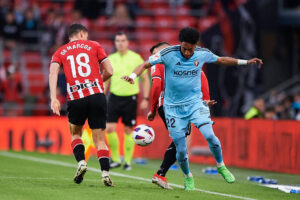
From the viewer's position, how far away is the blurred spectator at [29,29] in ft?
71.3

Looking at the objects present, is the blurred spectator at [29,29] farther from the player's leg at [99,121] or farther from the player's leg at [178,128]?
the player's leg at [178,128]

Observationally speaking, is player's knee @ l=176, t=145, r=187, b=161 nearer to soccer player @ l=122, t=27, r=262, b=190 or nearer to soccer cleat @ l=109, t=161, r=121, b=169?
soccer player @ l=122, t=27, r=262, b=190

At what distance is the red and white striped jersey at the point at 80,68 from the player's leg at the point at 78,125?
9 cm

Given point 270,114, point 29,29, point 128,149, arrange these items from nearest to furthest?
point 128,149
point 270,114
point 29,29

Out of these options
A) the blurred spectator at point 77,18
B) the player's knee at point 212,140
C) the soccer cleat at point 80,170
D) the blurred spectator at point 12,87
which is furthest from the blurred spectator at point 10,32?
the player's knee at point 212,140

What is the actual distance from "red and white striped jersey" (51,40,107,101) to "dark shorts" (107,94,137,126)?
13.2 feet

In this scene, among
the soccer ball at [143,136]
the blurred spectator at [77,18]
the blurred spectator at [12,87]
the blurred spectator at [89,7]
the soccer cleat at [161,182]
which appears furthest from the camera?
the blurred spectator at [89,7]

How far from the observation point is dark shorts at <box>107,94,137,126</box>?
13.5 m

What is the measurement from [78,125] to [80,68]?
803mm

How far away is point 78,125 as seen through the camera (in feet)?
31.6

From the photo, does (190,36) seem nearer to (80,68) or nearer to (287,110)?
(80,68)

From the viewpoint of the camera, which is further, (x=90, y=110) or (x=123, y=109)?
(x=123, y=109)

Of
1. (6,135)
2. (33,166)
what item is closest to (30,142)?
(6,135)

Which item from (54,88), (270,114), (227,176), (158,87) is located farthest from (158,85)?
(270,114)
